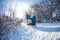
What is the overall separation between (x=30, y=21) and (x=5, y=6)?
427 mm

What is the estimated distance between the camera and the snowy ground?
1822 millimetres

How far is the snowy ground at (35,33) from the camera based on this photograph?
1.82m

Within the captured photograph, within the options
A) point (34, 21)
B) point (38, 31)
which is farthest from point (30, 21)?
point (38, 31)

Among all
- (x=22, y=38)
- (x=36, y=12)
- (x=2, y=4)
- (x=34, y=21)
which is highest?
(x=2, y=4)

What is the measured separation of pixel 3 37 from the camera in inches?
73.4

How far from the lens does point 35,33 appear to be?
6.02 feet

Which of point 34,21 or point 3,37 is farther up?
point 34,21

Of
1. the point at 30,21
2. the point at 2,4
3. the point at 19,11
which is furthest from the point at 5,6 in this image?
the point at 30,21

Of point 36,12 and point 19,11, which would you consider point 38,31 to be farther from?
point 19,11

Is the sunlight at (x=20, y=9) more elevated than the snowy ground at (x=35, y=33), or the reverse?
the sunlight at (x=20, y=9)

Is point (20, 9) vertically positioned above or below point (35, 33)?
above

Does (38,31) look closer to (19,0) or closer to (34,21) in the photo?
(34,21)

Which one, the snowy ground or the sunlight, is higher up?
the sunlight

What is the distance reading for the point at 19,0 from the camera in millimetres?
1885
